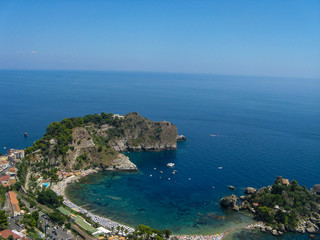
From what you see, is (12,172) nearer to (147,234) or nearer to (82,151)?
(82,151)

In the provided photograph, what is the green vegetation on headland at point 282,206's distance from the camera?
45594 millimetres

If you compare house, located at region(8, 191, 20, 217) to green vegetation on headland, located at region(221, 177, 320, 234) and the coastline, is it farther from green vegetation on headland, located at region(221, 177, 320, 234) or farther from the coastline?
green vegetation on headland, located at region(221, 177, 320, 234)

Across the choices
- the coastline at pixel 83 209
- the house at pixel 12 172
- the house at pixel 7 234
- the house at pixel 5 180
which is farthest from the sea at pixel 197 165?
the house at pixel 7 234

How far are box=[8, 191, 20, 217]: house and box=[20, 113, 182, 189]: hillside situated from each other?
10.2 m

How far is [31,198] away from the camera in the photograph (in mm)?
48469

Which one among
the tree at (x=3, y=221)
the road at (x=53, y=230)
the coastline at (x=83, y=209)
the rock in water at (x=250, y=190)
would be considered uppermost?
the tree at (x=3, y=221)

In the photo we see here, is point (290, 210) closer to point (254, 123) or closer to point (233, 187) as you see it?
point (233, 187)

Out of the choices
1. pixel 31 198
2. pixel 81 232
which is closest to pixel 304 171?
pixel 81 232

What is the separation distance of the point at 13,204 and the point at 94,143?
31.7m

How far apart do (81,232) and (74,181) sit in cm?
2105

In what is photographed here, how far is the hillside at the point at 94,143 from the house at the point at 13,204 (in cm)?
1019

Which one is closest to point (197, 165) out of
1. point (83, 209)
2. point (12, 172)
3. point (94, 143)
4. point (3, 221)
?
point (94, 143)

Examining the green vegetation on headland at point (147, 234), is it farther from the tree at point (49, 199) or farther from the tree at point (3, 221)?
the tree at point (3, 221)

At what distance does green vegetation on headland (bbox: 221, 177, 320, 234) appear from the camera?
45594 mm
